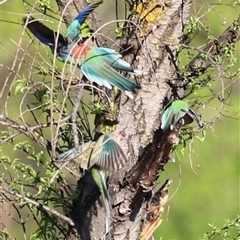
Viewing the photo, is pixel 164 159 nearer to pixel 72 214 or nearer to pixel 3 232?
pixel 72 214

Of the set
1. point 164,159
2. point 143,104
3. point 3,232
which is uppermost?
point 143,104

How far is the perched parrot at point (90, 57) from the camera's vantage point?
2336 mm

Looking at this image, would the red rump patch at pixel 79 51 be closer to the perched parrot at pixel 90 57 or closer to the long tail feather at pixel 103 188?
the perched parrot at pixel 90 57

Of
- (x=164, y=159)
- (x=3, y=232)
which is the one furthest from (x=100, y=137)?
(x=3, y=232)

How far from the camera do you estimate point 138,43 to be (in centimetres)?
238

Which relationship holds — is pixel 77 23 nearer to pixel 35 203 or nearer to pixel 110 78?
pixel 110 78

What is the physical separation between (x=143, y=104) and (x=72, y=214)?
0.44 meters

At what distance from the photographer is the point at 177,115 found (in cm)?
215

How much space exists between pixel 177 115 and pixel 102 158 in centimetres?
30

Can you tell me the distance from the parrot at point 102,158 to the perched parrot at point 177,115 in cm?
20

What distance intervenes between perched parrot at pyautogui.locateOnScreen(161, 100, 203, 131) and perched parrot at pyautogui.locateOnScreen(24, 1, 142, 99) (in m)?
0.20

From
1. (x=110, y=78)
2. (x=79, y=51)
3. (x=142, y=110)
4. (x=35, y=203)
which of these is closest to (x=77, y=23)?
(x=79, y=51)

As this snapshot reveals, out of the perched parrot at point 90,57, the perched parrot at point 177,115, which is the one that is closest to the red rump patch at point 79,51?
the perched parrot at point 90,57

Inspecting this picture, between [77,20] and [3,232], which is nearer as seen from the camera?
[77,20]
